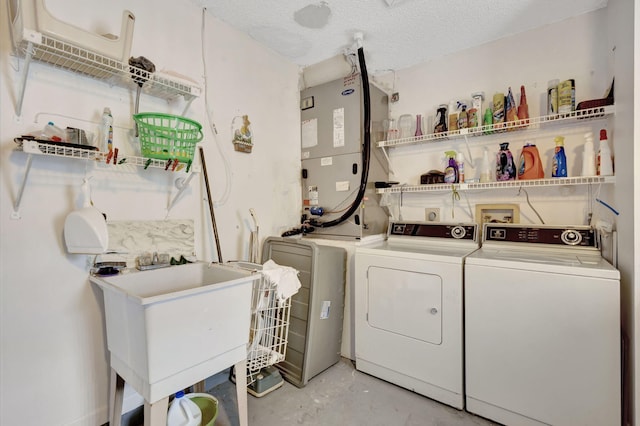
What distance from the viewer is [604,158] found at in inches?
68.1

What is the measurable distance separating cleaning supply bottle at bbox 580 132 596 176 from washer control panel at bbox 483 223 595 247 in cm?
36

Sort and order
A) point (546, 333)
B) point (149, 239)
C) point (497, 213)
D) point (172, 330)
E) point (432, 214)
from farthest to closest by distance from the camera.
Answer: point (432, 214)
point (497, 213)
point (149, 239)
point (546, 333)
point (172, 330)

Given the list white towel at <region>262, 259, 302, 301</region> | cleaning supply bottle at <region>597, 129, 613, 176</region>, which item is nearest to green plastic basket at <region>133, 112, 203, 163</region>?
white towel at <region>262, 259, 302, 301</region>

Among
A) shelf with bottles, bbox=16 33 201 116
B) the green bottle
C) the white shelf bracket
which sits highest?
shelf with bottles, bbox=16 33 201 116

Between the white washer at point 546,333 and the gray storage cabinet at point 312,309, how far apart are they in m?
0.92

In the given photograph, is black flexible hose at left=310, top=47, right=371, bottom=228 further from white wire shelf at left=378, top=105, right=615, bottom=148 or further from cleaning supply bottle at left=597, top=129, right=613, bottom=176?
cleaning supply bottle at left=597, top=129, right=613, bottom=176

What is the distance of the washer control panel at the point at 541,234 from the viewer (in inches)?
70.1

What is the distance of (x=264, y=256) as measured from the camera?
2387 mm

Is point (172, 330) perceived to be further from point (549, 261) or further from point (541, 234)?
point (541, 234)

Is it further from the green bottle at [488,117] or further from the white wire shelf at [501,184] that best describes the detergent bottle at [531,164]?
the green bottle at [488,117]

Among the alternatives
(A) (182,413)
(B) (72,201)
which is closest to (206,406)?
(A) (182,413)

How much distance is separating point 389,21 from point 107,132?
6.49ft

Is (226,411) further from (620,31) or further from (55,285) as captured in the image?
(620,31)

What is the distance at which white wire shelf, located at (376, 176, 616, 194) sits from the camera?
1.73 metres
